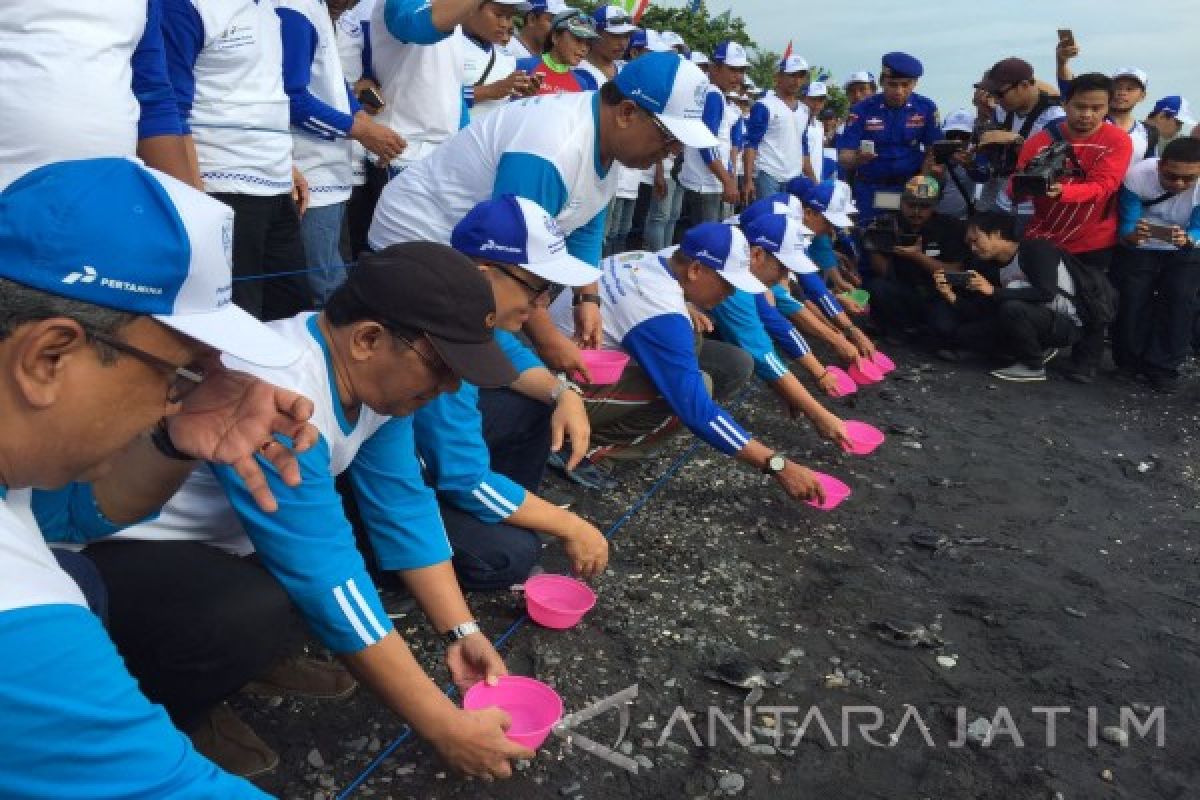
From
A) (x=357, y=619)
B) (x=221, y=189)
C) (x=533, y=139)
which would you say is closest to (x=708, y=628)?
(x=357, y=619)

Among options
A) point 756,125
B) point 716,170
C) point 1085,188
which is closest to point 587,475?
point 716,170

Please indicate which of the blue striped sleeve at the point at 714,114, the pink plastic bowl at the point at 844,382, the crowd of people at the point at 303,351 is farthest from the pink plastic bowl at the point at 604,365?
the blue striped sleeve at the point at 714,114

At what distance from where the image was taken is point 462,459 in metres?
2.59

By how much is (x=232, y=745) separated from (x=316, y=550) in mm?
606

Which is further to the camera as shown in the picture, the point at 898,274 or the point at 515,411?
the point at 898,274

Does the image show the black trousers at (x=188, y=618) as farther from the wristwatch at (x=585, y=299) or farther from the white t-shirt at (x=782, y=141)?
the white t-shirt at (x=782, y=141)

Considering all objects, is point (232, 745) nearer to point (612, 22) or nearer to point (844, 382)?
point (844, 382)

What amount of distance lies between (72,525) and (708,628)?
72.8 inches

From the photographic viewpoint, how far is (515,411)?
313cm

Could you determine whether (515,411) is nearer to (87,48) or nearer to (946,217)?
(87,48)

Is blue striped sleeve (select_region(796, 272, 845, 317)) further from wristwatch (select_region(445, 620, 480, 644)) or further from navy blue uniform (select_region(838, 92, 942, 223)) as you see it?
wristwatch (select_region(445, 620, 480, 644))

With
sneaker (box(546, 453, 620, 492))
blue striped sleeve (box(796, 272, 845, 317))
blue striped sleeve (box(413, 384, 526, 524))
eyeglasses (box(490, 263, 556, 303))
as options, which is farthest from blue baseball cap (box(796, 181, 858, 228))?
blue striped sleeve (box(413, 384, 526, 524))

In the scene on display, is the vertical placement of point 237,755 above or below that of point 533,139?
below

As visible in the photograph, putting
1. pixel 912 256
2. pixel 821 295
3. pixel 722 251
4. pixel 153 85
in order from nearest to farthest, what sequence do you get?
pixel 153 85, pixel 722 251, pixel 821 295, pixel 912 256
